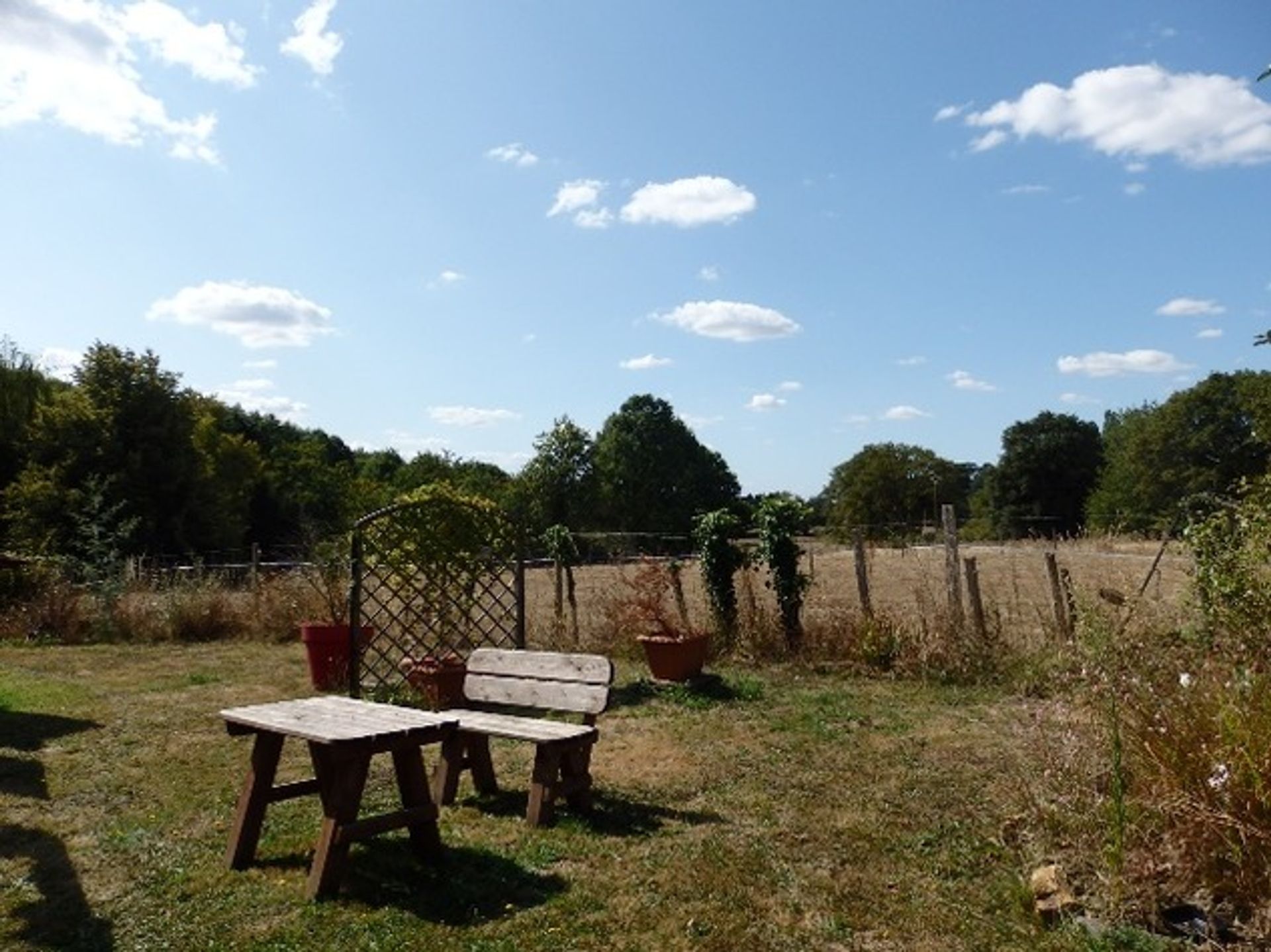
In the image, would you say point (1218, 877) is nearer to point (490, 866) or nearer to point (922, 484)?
point (490, 866)

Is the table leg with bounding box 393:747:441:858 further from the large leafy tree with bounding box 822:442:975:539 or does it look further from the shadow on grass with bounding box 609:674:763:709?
the large leafy tree with bounding box 822:442:975:539

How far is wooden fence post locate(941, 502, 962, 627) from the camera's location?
9461mm

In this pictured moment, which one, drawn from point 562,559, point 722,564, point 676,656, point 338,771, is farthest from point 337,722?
point 562,559

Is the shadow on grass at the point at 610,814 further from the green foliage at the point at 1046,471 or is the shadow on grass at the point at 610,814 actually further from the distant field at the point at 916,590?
the green foliage at the point at 1046,471

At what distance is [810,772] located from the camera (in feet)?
19.2

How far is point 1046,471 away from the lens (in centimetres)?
4788

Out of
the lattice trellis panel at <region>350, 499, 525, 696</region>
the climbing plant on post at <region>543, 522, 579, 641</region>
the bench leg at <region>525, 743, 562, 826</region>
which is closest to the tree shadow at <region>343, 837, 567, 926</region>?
the bench leg at <region>525, 743, 562, 826</region>

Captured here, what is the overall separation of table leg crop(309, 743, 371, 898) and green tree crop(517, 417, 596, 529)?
1439 inches

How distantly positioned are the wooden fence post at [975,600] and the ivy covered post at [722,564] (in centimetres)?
227

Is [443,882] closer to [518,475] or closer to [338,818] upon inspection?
[338,818]

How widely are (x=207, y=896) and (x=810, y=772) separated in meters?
3.40

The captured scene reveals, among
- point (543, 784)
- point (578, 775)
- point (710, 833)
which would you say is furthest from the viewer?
point (578, 775)

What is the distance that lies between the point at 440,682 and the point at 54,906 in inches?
165

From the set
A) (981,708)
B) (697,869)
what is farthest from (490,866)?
(981,708)
